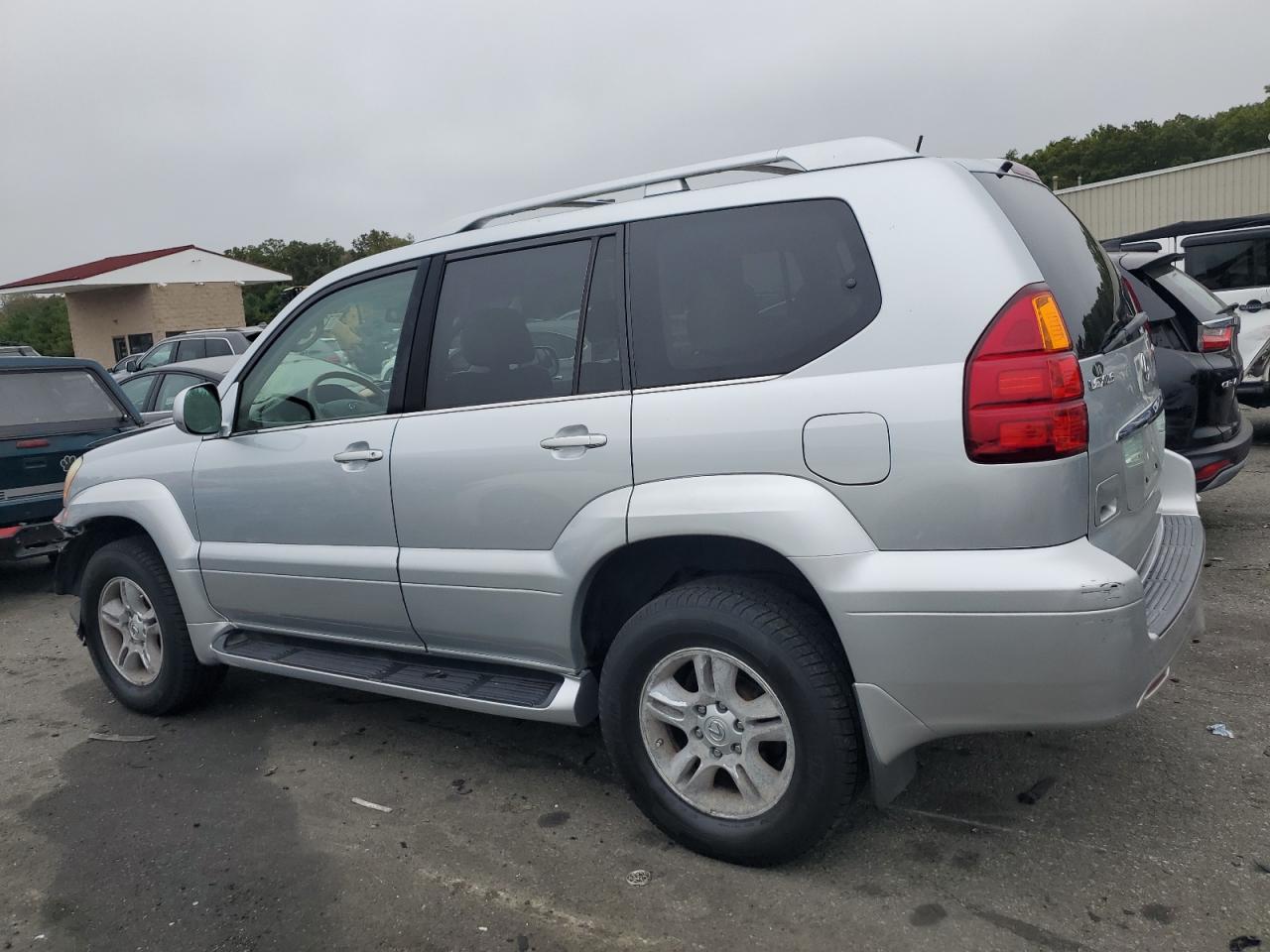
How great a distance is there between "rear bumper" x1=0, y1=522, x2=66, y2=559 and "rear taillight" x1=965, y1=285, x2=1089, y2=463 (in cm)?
618

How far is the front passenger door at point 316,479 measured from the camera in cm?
367

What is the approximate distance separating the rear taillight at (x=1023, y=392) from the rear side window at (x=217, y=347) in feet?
52.8

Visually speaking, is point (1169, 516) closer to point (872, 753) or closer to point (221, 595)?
point (872, 753)

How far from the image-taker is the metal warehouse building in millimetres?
25297

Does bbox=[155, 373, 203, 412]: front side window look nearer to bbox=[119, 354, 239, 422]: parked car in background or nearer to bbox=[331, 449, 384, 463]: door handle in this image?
bbox=[119, 354, 239, 422]: parked car in background

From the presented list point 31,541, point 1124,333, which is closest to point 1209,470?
point 1124,333

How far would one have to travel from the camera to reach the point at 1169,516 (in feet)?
11.3

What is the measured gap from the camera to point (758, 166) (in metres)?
3.07

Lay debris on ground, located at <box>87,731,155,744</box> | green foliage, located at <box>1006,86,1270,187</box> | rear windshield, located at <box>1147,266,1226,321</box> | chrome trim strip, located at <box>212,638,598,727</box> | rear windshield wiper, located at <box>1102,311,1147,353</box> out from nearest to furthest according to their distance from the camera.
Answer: rear windshield wiper, located at <box>1102,311,1147,353</box>
chrome trim strip, located at <box>212,638,598,727</box>
debris on ground, located at <box>87,731,155,744</box>
rear windshield, located at <box>1147,266,1226,321</box>
green foliage, located at <box>1006,86,1270,187</box>

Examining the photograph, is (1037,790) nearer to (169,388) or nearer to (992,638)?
(992,638)

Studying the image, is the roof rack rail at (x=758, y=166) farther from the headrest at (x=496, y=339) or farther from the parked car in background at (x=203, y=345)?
the parked car in background at (x=203, y=345)

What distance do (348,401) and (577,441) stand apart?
1.19 metres

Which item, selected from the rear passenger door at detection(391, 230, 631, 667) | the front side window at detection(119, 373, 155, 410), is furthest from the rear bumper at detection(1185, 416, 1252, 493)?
the front side window at detection(119, 373, 155, 410)

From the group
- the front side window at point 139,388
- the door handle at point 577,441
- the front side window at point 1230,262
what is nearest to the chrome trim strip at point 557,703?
the door handle at point 577,441
